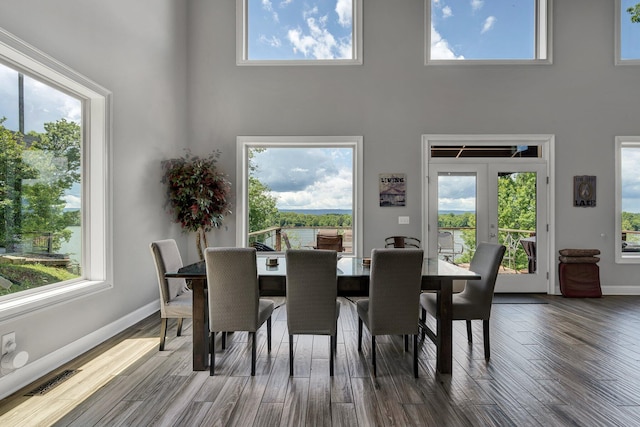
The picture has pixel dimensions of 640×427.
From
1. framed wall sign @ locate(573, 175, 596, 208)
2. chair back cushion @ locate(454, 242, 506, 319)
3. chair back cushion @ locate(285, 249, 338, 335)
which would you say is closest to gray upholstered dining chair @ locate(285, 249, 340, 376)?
chair back cushion @ locate(285, 249, 338, 335)

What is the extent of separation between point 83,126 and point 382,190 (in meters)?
3.73

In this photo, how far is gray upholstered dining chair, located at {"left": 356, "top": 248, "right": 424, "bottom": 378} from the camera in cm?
239

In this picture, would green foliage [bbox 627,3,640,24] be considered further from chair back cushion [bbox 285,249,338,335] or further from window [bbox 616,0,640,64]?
chair back cushion [bbox 285,249,338,335]

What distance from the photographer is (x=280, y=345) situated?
3104mm

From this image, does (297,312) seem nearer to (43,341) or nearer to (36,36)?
(43,341)

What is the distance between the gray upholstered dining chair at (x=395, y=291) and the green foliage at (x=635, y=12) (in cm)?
497

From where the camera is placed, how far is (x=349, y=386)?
234 cm

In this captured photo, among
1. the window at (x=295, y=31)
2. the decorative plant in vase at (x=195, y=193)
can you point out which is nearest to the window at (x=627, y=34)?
the window at (x=295, y=31)

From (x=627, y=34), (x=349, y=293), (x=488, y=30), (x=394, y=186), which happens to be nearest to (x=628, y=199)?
(x=627, y=34)

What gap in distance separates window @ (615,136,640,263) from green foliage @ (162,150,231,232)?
5834 millimetres

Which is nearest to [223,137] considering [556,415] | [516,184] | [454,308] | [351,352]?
[351,352]

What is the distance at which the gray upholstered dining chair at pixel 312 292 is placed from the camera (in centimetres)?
240

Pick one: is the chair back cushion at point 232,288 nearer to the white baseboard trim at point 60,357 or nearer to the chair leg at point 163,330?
the chair leg at point 163,330

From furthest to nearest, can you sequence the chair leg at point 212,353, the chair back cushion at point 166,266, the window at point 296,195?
the window at point 296,195 < the chair back cushion at point 166,266 < the chair leg at point 212,353
